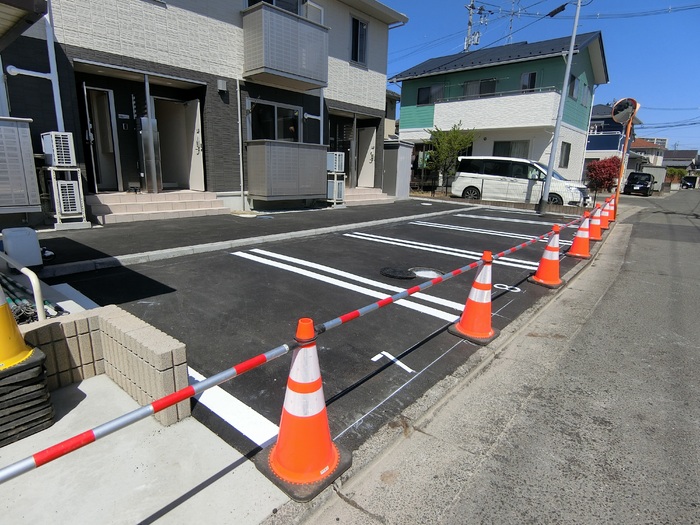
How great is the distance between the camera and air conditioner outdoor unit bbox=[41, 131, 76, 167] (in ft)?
26.1

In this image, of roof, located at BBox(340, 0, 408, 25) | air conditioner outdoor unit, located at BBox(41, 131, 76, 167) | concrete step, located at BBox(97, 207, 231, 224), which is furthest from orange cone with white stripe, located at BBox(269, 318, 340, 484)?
roof, located at BBox(340, 0, 408, 25)

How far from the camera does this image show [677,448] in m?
2.64

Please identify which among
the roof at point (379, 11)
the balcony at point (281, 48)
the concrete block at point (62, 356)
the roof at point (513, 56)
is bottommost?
the concrete block at point (62, 356)

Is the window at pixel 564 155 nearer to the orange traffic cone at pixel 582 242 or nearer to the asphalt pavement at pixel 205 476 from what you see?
the orange traffic cone at pixel 582 242

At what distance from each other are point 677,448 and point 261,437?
2704 mm

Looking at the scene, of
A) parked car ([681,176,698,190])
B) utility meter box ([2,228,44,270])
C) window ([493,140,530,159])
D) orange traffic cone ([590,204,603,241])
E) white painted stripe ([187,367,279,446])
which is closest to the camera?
white painted stripe ([187,367,279,446])

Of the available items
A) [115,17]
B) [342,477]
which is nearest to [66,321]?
[342,477]

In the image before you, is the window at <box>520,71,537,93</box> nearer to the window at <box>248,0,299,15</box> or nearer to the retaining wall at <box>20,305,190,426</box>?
the window at <box>248,0,299,15</box>

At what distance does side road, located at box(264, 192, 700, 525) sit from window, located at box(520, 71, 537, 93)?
2151 cm

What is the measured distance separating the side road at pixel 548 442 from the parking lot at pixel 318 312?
1.01 feet

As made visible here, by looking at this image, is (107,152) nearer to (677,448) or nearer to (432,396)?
(432,396)

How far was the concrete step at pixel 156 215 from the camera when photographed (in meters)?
9.11

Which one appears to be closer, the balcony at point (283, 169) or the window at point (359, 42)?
the balcony at point (283, 169)

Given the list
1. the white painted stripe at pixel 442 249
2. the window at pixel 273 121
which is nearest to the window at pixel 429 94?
the window at pixel 273 121
